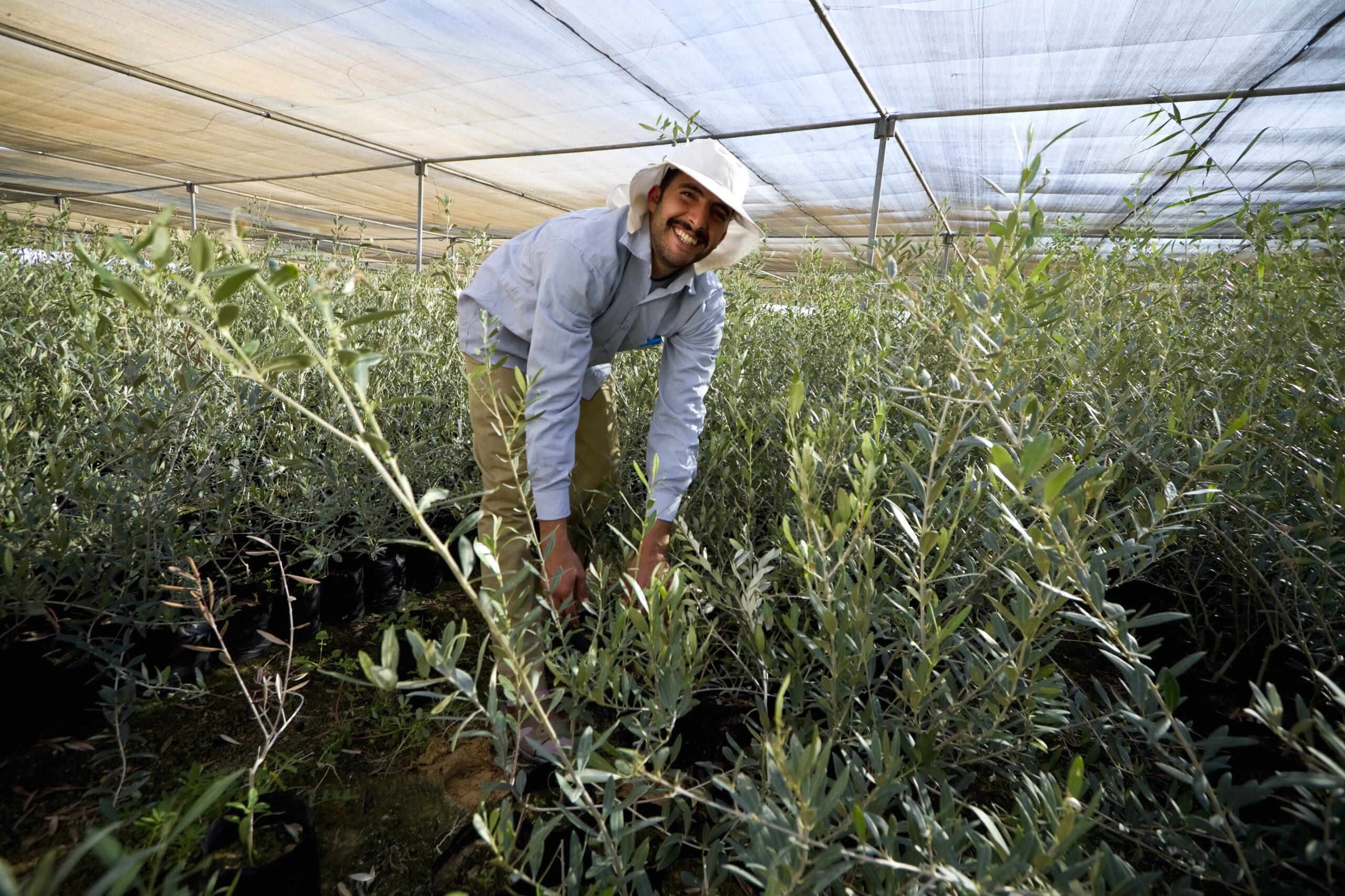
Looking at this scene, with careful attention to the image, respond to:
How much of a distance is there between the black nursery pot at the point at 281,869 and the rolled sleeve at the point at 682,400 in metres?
1.15

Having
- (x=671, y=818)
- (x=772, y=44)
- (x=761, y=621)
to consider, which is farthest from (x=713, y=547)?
(x=772, y=44)

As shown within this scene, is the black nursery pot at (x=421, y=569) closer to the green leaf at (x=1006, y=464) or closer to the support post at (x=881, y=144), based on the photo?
the green leaf at (x=1006, y=464)

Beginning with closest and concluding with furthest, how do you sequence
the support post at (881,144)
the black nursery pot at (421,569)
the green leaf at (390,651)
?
the green leaf at (390,651) < the black nursery pot at (421,569) < the support post at (881,144)

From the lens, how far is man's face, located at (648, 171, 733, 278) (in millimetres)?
2062

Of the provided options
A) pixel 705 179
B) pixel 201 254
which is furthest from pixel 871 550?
pixel 705 179

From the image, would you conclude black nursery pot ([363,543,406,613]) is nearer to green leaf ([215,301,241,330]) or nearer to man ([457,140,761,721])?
man ([457,140,761,721])

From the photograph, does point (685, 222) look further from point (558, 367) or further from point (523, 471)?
point (523, 471)

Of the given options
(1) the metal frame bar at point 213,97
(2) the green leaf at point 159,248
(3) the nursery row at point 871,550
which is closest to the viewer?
(2) the green leaf at point 159,248

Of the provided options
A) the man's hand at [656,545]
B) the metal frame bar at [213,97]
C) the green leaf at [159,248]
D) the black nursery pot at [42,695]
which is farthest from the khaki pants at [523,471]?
the metal frame bar at [213,97]

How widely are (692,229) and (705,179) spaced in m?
0.17

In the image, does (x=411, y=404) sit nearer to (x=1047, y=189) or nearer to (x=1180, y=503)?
(x=1180, y=503)

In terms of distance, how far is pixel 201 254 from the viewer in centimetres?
68

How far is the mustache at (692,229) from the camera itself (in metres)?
2.07

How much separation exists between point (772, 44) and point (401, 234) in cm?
1392
